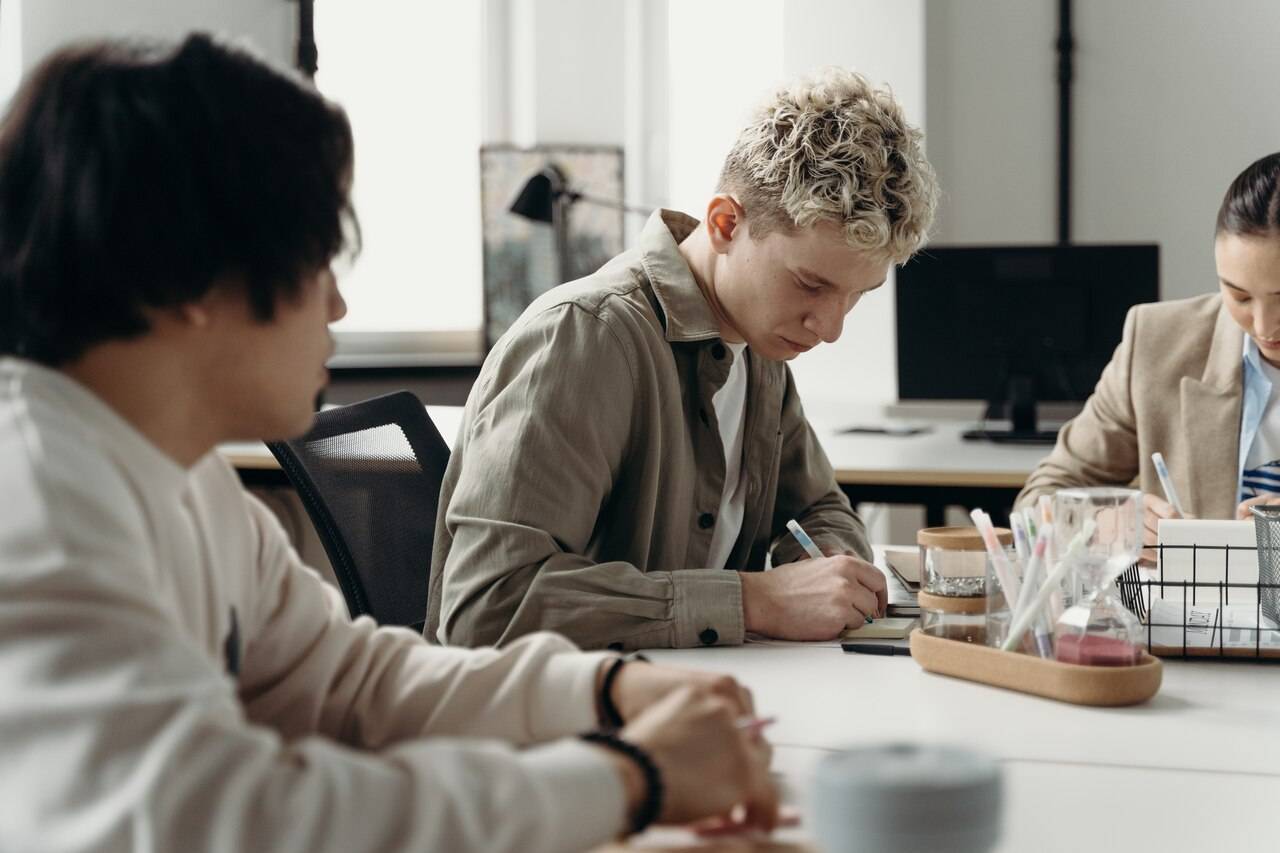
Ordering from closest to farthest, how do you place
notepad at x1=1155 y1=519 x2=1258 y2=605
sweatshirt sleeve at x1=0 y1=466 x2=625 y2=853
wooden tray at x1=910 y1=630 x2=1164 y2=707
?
sweatshirt sleeve at x1=0 y1=466 x2=625 y2=853, wooden tray at x1=910 y1=630 x2=1164 y2=707, notepad at x1=1155 y1=519 x2=1258 y2=605

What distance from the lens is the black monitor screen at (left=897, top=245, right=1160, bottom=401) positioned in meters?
3.45

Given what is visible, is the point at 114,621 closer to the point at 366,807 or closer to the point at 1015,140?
the point at 366,807

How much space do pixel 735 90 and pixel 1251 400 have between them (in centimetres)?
274

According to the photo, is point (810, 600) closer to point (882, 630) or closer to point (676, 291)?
point (882, 630)

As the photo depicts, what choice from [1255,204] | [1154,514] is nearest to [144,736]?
[1154,514]

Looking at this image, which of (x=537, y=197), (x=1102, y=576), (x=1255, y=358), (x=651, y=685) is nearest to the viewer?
(x=651, y=685)

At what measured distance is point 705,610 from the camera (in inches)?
60.0

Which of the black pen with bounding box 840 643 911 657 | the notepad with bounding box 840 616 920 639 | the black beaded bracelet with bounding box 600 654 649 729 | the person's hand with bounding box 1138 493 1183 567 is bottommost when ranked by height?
the notepad with bounding box 840 616 920 639

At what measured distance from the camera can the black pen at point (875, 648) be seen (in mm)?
1504

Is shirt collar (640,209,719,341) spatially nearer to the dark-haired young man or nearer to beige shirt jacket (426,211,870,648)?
beige shirt jacket (426,211,870,648)

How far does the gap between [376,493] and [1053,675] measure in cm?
98

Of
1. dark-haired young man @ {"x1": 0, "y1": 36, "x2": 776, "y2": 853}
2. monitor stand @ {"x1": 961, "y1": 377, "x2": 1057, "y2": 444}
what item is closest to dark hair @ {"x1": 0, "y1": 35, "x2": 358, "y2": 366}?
dark-haired young man @ {"x1": 0, "y1": 36, "x2": 776, "y2": 853}

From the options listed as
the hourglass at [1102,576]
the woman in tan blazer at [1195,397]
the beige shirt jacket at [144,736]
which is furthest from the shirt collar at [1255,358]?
the beige shirt jacket at [144,736]

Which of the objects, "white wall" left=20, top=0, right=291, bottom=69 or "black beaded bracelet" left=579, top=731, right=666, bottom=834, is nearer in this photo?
"black beaded bracelet" left=579, top=731, right=666, bottom=834
